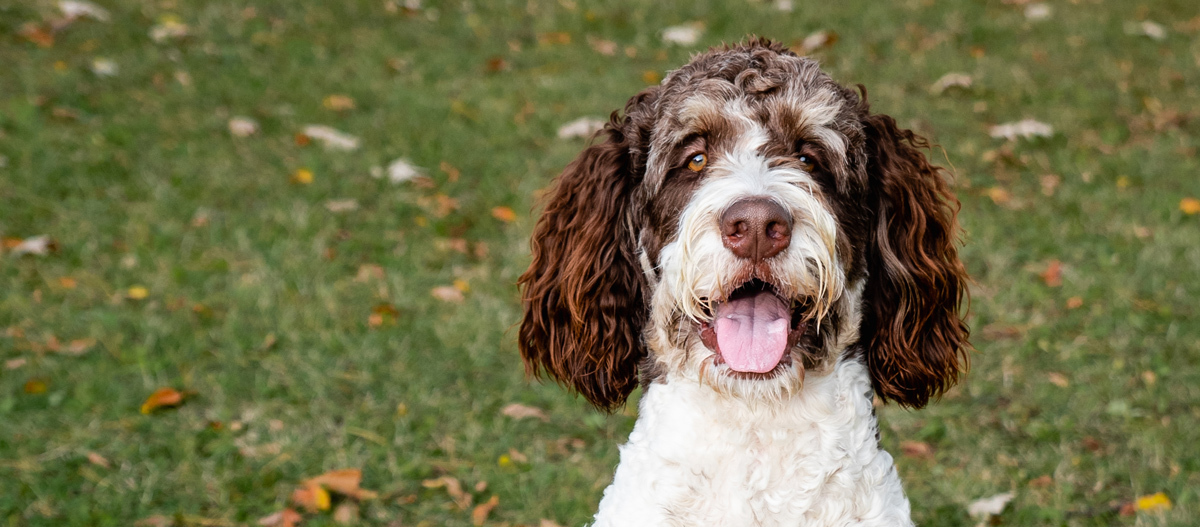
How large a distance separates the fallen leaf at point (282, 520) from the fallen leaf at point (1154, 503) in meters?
3.21

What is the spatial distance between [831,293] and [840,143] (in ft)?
1.40

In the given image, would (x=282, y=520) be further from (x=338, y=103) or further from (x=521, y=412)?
(x=338, y=103)

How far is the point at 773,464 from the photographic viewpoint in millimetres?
2861

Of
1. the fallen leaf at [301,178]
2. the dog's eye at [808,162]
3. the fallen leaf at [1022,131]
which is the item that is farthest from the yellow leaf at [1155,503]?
the fallen leaf at [301,178]

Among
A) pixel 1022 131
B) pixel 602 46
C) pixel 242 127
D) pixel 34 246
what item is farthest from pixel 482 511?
pixel 602 46

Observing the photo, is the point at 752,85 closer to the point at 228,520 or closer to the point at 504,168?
the point at 228,520

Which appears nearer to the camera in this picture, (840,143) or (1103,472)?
(840,143)

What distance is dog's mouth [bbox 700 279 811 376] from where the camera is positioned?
9.01 feet

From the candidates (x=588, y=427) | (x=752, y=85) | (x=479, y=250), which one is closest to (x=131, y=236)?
(x=479, y=250)

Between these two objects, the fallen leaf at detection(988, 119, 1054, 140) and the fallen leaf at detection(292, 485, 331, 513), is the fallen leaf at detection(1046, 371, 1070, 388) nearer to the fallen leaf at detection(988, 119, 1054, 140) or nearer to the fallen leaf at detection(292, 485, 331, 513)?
the fallen leaf at detection(988, 119, 1054, 140)

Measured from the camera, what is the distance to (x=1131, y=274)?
250 inches

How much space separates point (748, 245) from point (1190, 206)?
18.9 ft

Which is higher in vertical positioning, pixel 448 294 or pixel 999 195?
pixel 999 195

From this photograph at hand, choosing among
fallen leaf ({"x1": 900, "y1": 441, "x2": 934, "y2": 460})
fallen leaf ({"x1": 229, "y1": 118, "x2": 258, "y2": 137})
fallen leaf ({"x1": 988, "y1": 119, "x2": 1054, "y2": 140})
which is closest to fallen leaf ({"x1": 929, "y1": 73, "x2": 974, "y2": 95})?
fallen leaf ({"x1": 988, "y1": 119, "x2": 1054, "y2": 140})
